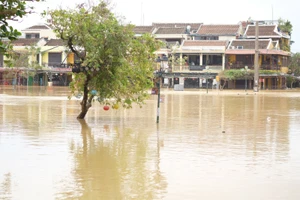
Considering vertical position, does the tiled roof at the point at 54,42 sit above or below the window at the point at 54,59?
above

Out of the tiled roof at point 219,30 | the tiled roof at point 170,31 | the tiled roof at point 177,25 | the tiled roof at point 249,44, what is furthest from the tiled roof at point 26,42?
the tiled roof at point 249,44

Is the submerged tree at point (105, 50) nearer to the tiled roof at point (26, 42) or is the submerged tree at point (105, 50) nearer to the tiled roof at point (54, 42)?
the tiled roof at point (54, 42)

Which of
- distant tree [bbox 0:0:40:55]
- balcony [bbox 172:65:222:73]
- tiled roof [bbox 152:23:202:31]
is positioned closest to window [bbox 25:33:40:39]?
tiled roof [bbox 152:23:202:31]

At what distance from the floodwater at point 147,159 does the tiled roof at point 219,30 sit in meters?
67.8

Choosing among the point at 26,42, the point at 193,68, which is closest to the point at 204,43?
the point at 193,68

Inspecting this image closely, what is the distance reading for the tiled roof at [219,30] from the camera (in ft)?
309

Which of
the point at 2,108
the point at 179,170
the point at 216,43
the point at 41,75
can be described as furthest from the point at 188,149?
the point at 41,75

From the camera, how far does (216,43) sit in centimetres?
9088

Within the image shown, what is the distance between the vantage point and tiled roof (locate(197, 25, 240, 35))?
94.3 m

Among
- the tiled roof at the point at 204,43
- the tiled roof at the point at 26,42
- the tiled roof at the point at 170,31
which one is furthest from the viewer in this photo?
the tiled roof at the point at 26,42

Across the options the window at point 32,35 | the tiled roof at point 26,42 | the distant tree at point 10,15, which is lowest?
the distant tree at point 10,15

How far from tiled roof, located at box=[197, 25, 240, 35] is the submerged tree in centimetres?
6967

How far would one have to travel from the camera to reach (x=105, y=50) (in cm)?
2417

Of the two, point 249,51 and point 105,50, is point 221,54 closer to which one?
point 249,51
